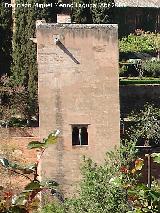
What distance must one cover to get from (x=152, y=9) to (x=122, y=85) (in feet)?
58.6

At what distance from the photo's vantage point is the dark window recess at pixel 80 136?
53.4ft

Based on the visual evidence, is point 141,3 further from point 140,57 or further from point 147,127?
point 147,127

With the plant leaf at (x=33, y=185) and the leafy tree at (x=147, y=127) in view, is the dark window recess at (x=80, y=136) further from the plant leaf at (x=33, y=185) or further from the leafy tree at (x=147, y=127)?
the plant leaf at (x=33, y=185)

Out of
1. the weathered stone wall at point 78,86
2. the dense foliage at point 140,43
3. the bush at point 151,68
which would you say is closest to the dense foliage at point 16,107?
the weathered stone wall at point 78,86

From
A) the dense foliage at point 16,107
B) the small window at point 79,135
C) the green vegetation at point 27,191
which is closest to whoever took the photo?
the green vegetation at point 27,191

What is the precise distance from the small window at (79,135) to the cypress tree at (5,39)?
10005 millimetres

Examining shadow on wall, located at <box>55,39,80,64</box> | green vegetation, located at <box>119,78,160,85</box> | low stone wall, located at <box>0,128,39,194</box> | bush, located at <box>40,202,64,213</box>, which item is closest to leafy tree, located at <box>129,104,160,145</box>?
green vegetation, located at <box>119,78,160,85</box>

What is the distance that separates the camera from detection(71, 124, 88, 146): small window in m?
16.2

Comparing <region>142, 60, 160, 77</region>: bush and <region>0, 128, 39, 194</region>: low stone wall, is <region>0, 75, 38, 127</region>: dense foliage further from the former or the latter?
<region>142, 60, 160, 77</region>: bush

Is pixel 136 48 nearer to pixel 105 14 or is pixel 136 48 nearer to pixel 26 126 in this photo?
pixel 105 14

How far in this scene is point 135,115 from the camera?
72.6 ft

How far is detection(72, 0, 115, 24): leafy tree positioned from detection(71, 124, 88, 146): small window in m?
12.1

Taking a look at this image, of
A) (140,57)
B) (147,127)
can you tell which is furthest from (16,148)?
(140,57)

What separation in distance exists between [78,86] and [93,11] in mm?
12709
